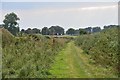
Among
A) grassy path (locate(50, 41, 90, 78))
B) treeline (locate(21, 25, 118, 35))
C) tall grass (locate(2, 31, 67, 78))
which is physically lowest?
grassy path (locate(50, 41, 90, 78))

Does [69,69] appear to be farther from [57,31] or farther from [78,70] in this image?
[57,31]

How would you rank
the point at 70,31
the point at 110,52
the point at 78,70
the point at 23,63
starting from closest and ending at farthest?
1. the point at 23,63
2. the point at 110,52
3. the point at 78,70
4. the point at 70,31

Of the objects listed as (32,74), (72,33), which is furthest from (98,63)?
(72,33)

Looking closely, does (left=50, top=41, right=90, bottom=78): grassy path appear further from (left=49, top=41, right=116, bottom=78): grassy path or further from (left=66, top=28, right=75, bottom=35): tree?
(left=66, top=28, right=75, bottom=35): tree

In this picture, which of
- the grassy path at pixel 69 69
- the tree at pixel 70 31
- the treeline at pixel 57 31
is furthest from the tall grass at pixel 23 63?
the tree at pixel 70 31

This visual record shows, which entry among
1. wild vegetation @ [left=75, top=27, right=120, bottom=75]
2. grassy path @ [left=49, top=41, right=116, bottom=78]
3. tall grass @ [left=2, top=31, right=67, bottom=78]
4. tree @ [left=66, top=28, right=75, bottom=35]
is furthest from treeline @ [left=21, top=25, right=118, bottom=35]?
tall grass @ [left=2, top=31, right=67, bottom=78]

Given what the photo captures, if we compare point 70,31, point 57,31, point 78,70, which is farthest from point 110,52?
point 70,31

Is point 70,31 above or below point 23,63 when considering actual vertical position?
above

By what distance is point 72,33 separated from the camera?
91938 mm

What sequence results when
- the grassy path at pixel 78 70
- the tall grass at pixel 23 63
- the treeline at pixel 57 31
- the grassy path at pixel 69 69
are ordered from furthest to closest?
the treeline at pixel 57 31 < the grassy path at pixel 69 69 < the grassy path at pixel 78 70 < the tall grass at pixel 23 63

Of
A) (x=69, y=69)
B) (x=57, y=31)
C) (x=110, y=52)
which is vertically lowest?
(x=69, y=69)

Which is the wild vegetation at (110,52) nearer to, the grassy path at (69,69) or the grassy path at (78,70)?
the grassy path at (78,70)

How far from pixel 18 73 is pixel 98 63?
869 centimetres

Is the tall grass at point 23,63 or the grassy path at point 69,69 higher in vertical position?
the tall grass at point 23,63
